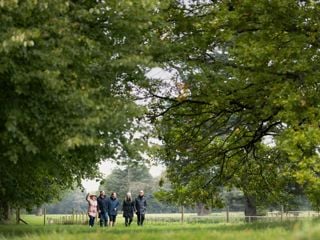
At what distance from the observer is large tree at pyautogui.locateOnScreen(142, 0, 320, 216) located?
1588cm

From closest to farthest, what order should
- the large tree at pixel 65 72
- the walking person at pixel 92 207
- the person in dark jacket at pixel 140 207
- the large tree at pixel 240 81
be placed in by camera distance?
the large tree at pixel 65 72
the large tree at pixel 240 81
the walking person at pixel 92 207
the person in dark jacket at pixel 140 207

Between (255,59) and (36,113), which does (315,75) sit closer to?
(255,59)

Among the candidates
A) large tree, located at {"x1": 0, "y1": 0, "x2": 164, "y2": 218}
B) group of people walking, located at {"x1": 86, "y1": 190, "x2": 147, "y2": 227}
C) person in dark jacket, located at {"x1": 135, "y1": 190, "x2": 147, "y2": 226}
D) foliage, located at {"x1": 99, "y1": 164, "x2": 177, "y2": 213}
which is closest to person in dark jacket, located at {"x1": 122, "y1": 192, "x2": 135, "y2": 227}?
group of people walking, located at {"x1": 86, "y1": 190, "x2": 147, "y2": 227}

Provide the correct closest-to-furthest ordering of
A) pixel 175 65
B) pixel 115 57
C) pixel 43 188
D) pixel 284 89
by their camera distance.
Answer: pixel 115 57 < pixel 284 89 < pixel 175 65 < pixel 43 188

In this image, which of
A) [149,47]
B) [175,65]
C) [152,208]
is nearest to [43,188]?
[175,65]

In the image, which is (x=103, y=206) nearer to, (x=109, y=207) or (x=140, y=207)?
(x=109, y=207)

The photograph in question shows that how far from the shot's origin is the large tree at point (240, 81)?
52.1ft

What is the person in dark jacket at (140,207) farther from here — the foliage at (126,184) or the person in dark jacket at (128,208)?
the foliage at (126,184)

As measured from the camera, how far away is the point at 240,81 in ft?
59.4

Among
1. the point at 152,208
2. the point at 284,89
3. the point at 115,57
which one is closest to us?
the point at 115,57

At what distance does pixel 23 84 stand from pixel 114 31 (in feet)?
10.2

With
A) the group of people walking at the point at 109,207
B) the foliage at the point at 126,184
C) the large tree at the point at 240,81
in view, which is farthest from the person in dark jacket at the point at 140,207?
the foliage at the point at 126,184

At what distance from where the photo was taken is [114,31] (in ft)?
48.3

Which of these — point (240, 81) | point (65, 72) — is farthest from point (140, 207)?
point (65, 72)
